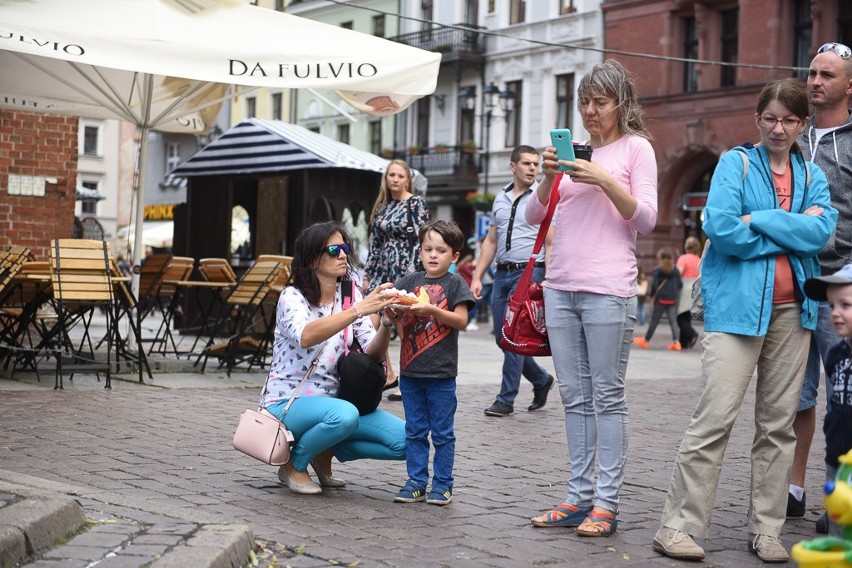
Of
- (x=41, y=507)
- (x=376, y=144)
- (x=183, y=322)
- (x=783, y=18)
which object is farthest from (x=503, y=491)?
(x=376, y=144)

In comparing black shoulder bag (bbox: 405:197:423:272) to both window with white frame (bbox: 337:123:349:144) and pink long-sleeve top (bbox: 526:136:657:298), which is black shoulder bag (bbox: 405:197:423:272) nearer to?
pink long-sleeve top (bbox: 526:136:657:298)

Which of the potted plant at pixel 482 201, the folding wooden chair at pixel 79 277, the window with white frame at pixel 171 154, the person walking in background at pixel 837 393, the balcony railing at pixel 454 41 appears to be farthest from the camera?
the window with white frame at pixel 171 154

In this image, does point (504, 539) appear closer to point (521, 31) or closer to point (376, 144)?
point (521, 31)

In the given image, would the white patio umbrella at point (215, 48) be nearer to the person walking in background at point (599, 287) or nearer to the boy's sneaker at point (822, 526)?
the person walking in background at point (599, 287)

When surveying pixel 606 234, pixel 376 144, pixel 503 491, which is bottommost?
pixel 503 491

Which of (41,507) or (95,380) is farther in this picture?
(95,380)

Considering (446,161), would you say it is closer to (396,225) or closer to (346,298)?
(396,225)

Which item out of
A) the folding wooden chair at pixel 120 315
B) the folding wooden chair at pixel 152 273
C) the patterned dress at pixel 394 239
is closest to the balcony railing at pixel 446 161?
the folding wooden chair at pixel 152 273

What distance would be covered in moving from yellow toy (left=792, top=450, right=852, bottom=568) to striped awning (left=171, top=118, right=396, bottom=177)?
40.2ft

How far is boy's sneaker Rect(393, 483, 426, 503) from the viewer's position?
5.74 m

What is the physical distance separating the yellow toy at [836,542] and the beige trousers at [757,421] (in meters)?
1.43

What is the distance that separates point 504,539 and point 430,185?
3859 centimetres

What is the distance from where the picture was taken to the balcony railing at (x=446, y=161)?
42594 millimetres

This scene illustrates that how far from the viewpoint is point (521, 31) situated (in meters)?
41.5
